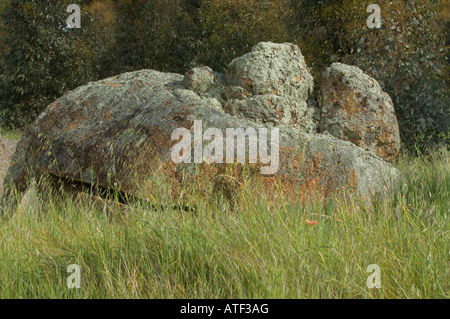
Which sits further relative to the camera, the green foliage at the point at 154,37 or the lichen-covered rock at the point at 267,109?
the green foliage at the point at 154,37

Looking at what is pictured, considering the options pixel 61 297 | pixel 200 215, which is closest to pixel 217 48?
pixel 200 215

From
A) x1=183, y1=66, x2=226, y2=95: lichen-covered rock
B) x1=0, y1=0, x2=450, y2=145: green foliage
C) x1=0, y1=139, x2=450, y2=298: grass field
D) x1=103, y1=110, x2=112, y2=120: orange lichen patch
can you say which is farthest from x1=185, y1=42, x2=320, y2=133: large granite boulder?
x1=0, y1=139, x2=450, y2=298: grass field

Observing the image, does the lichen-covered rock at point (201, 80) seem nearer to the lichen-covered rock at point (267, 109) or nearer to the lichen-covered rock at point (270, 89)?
the lichen-covered rock at point (270, 89)

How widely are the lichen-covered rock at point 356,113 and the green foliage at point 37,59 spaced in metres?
8.67

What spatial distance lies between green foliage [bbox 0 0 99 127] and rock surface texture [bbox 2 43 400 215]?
283 inches

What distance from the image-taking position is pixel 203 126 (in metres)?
4.23

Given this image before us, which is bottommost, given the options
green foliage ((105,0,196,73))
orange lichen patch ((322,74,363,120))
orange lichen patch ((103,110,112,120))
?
orange lichen patch ((103,110,112,120))

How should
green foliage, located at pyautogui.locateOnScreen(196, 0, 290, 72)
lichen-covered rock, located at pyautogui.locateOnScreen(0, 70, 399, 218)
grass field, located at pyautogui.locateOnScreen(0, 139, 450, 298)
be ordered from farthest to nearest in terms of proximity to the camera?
green foliage, located at pyautogui.locateOnScreen(196, 0, 290, 72), lichen-covered rock, located at pyautogui.locateOnScreen(0, 70, 399, 218), grass field, located at pyautogui.locateOnScreen(0, 139, 450, 298)

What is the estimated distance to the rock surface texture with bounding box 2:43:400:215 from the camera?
4.10 meters

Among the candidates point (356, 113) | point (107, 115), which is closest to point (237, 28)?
point (356, 113)

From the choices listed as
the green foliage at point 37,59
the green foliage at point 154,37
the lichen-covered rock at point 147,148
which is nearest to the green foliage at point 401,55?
the lichen-covered rock at point 147,148

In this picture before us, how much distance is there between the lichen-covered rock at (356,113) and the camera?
5090 mm

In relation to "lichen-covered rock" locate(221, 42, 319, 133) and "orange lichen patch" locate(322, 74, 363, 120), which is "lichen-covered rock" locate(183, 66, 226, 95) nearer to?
"lichen-covered rock" locate(221, 42, 319, 133)
